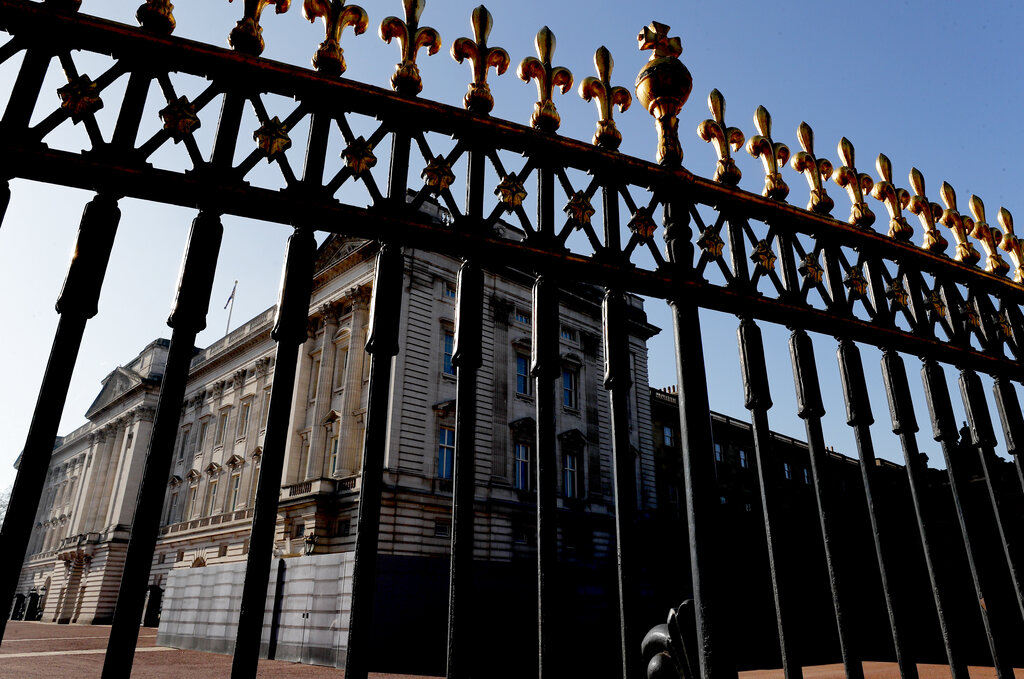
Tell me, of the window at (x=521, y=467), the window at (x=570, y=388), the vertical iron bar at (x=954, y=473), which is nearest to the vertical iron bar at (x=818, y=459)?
the vertical iron bar at (x=954, y=473)

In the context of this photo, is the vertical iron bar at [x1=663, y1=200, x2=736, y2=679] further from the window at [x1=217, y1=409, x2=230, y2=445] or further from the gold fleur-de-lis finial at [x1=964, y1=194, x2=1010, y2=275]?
the window at [x1=217, y1=409, x2=230, y2=445]

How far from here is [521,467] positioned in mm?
28297

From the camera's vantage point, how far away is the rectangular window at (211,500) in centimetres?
3725

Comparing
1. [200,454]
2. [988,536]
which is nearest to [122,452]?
[200,454]

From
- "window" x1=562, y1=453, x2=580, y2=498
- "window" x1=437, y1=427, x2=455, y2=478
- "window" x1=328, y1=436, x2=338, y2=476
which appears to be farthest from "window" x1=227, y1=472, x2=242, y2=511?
"window" x1=562, y1=453, x2=580, y2=498

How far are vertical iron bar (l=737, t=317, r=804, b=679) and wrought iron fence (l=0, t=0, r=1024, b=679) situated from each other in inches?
0.5

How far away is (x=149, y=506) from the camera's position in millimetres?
2055

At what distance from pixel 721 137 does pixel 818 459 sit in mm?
1731

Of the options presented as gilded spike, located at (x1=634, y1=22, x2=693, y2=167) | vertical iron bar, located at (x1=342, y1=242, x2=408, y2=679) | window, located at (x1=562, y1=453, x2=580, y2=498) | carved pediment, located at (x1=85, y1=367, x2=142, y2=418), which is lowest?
vertical iron bar, located at (x1=342, y1=242, x2=408, y2=679)

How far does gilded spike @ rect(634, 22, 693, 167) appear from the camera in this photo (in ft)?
10.4

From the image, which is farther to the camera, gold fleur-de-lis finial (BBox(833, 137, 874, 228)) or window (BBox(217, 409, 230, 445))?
window (BBox(217, 409, 230, 445))

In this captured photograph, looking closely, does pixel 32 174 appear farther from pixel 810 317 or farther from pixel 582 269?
pixel 810 317

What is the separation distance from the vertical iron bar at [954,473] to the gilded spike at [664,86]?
6.62ft

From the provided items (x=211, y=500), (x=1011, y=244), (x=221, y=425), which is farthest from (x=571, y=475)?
(x=1011, y=244)
